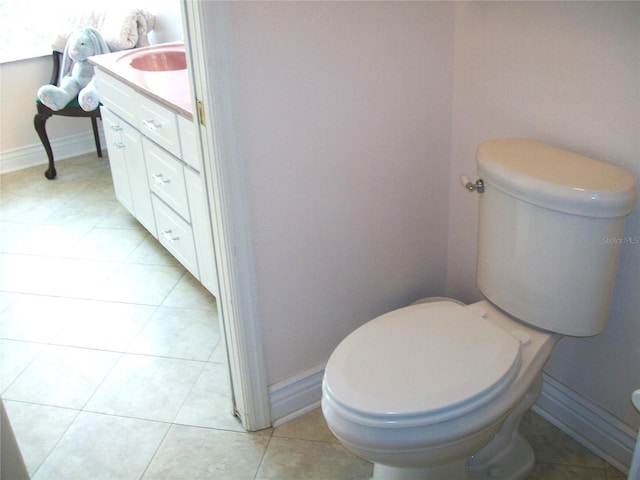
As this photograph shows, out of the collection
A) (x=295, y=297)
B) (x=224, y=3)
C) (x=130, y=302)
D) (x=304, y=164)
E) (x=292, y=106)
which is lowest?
(x=130, y=302)

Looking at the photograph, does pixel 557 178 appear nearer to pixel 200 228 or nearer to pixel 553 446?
pixel 553 446

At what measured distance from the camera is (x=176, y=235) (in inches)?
103

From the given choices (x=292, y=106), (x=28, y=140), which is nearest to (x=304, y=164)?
(x=292, y=106)

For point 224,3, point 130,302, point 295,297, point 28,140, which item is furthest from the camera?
point 28,140

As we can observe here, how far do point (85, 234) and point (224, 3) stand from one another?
1.93 metres

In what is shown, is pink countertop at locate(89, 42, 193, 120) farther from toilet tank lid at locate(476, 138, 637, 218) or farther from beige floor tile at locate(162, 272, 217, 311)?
toilet tank lid at locate(476, 138, 637, 218)

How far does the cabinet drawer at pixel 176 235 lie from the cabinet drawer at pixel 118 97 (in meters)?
0.34

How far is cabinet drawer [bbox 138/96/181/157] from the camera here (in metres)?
2.26

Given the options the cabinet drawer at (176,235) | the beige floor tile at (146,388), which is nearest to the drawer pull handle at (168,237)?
the cabinet drawer at (176,235)

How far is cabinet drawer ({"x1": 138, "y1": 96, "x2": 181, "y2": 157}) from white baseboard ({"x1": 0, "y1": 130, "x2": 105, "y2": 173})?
5.29ft

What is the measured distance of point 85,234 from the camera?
3115 mm

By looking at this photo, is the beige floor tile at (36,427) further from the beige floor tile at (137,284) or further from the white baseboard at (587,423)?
the white baseboard at (587,423)

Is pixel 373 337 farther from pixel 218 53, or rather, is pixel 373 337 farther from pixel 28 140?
pixel 28 140

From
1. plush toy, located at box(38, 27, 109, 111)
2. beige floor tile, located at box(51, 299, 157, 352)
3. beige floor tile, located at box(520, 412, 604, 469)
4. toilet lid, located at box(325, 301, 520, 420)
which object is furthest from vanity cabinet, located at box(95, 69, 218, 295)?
beige floor tile, located at box(520, 412, 604, 469)
